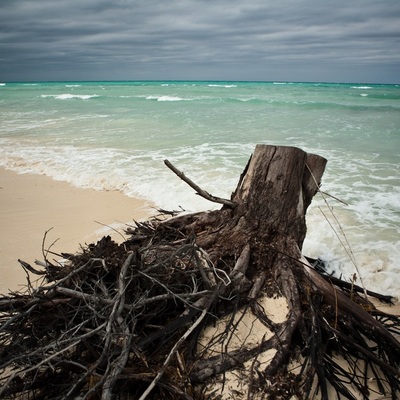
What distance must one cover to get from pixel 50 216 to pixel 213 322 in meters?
3.82

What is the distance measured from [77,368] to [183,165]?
20.4 ft

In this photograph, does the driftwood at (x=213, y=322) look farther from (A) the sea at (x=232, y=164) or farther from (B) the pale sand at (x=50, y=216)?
(B) the pale sand at (x=50, y=216)

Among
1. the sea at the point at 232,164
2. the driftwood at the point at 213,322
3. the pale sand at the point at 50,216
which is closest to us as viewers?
the driftwood at the point at 213,322

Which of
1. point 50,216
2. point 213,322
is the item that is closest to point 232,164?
point 50,216

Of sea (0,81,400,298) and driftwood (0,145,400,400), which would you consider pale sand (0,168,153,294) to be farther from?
driftwood (0,145,400,400)

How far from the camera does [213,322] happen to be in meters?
2.22

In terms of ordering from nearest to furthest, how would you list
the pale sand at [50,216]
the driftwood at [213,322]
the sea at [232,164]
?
the driftwood at [213,322], the pale sand at [50,216], the sea at [232,164]

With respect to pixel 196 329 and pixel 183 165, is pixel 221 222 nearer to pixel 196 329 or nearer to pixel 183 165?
pixel 196 329

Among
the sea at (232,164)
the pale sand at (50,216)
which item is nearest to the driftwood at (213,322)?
the sea at (232,164)

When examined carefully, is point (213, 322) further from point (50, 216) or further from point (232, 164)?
point (232, 164)

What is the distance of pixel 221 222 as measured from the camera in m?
2.72

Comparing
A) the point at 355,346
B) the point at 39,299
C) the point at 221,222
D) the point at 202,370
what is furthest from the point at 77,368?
the point at 355,346

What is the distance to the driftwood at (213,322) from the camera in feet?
5.91

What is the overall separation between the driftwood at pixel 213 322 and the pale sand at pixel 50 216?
1730 millimetres
